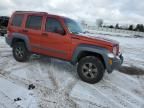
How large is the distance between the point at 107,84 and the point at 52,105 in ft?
8.93

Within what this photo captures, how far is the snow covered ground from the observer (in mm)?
5473

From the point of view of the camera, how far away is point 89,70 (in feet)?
24.2

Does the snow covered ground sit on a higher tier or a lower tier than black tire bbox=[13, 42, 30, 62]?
lower

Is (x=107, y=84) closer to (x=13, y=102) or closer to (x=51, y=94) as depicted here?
(x=51, y=94)

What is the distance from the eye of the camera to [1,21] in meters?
19.9

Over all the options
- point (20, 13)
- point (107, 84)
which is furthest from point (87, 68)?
point (20, 13)

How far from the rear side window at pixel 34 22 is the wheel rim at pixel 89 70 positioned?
7.99 ft

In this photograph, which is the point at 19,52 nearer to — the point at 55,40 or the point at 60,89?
the point at 55,40

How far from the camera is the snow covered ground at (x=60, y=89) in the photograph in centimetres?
547

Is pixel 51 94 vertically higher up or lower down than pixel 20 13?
lower down

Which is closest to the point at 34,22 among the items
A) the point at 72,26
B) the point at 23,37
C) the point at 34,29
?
the point at 34,29

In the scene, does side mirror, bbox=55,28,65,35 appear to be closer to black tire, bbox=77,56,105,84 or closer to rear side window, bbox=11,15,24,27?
black tire, bbox=77,56,105,84

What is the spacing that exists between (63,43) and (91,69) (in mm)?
1329

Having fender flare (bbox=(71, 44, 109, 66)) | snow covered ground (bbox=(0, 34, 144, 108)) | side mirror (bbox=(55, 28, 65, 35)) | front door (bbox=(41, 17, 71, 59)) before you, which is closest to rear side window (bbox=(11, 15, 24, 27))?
front door (bbox=(41, 17, 71, 59))
